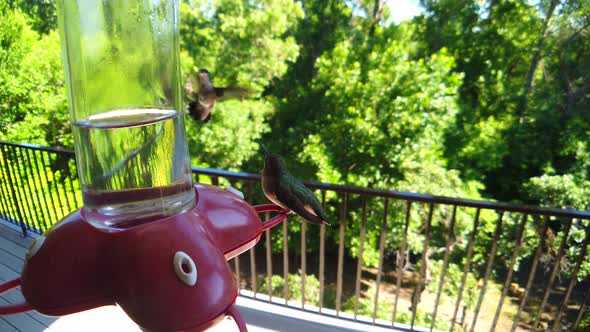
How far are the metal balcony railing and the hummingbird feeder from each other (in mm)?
1293

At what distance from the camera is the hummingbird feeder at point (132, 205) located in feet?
1.44

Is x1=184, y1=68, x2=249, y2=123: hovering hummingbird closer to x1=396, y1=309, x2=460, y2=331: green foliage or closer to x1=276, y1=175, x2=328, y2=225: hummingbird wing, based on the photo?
x1=276, y1=175, x2=328, y2=225: hummingbird wing

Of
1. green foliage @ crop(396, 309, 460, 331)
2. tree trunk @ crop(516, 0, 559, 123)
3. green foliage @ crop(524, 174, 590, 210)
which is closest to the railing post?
green foliage @ crop(396, 309, 460, 331)

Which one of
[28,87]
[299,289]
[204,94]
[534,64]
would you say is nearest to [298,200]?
[204,94]

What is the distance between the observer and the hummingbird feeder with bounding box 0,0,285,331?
439 mm

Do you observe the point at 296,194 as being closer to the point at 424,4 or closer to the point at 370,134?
the point at 370,134

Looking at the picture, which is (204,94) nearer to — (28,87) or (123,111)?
(123,111)

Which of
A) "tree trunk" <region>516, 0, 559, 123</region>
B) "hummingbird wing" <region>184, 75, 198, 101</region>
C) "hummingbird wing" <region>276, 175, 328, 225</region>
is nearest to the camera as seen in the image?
"hummingbird wing" <region>276, 175, 328, 225</region>

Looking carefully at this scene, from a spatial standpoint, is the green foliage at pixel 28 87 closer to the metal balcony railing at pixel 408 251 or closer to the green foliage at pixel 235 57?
the metal balcony railing at pixel 408 251

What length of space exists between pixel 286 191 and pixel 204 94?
3.88 ft

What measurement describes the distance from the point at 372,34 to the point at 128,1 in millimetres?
8635

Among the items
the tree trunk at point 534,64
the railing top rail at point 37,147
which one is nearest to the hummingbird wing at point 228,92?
the railing top rail at point 37,147

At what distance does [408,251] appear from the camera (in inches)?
260

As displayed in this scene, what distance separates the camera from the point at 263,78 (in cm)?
766
